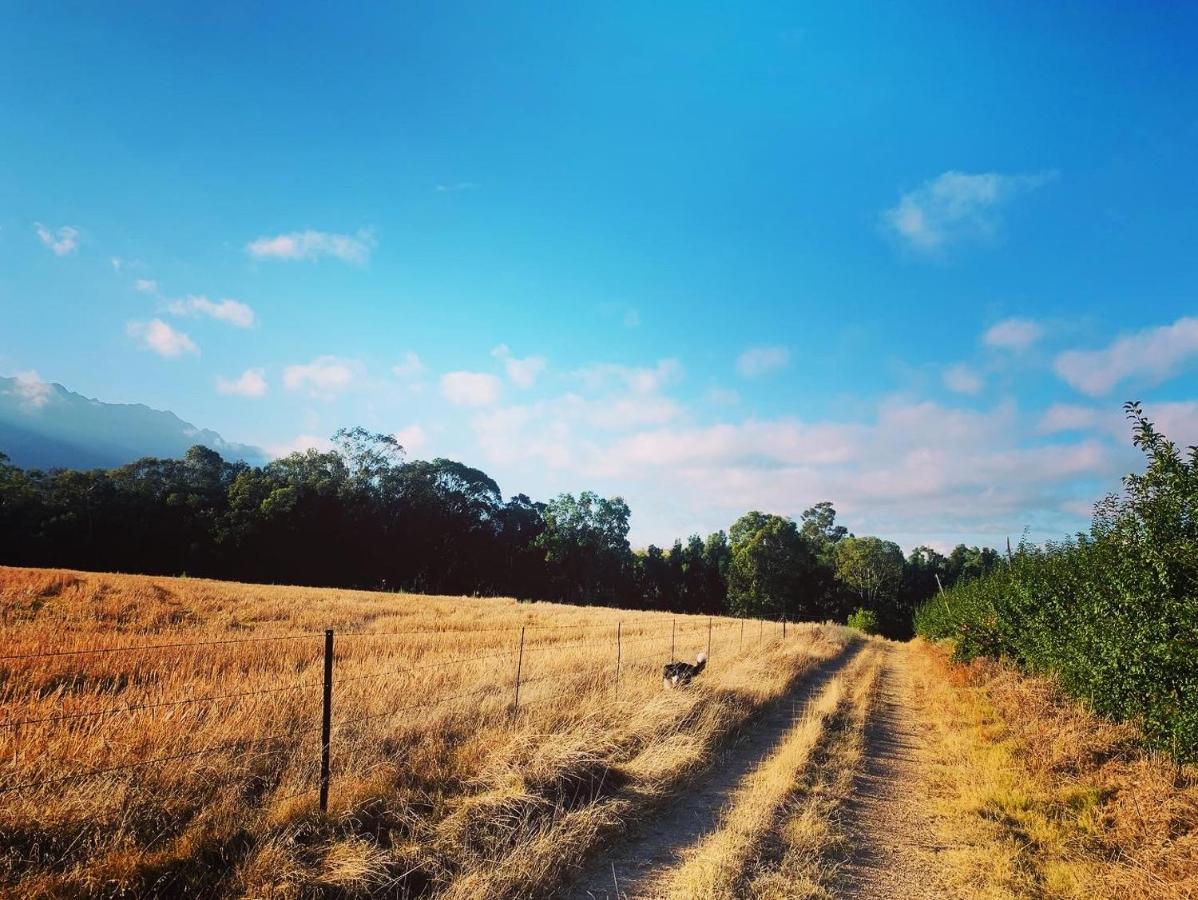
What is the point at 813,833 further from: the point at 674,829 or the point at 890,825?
the point at 674,829

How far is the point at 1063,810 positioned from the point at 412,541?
231 ft

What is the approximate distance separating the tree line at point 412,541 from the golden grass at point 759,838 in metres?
56.4

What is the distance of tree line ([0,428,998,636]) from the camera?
5706cm

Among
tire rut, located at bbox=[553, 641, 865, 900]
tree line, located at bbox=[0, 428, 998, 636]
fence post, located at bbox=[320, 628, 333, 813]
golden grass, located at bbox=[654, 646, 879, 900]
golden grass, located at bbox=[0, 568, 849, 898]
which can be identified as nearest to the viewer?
golden grass, located at bbox=[0, 568, 849, 898]

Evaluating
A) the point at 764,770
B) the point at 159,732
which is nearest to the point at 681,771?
the point at 764,770

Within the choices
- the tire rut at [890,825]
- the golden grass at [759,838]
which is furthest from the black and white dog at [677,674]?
the tire rut at [890,825]

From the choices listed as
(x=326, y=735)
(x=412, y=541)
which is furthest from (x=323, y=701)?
(x=412, y=541)

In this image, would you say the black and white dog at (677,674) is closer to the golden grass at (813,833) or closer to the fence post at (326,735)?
the golden grass at (813,833)

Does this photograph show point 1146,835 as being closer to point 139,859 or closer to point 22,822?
point 139,859

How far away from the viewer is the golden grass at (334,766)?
4730 millimetres

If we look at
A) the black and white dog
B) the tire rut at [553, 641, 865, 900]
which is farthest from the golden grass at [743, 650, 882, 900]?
the black and white dog

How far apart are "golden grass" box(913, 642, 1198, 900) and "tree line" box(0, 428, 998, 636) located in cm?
5515

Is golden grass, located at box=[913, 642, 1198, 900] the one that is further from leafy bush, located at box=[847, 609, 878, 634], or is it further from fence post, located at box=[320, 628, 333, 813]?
leafy bush, located at box=[847, 609, 878, 634]

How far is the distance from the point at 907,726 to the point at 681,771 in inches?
281
